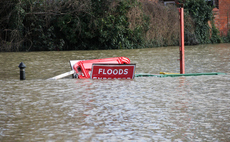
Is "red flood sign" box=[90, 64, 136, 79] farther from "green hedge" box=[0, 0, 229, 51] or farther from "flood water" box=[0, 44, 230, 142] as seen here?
"green hedge" box=[0, 0, 229, 51]

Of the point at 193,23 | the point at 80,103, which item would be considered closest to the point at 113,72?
the point at 80,103

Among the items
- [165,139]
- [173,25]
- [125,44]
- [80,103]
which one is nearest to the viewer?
[165,139]

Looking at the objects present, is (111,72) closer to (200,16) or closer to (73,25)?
(73,25)

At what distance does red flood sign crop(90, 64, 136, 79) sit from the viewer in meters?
12.1

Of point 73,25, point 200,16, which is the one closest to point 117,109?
point 73,25

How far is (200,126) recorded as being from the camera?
623 cm

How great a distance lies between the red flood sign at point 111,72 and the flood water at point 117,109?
1.12ft

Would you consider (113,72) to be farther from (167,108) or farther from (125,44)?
(125,44)

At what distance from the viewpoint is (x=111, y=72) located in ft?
40.3

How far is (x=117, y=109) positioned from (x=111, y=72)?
4.72 m

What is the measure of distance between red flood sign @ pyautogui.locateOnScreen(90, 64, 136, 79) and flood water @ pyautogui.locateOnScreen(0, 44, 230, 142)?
1.12 ft

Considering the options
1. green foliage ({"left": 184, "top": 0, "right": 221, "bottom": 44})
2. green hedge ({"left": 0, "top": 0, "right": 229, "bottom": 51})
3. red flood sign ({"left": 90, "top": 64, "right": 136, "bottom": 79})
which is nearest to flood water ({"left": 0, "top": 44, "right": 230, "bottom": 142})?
red flood sign ({"left": 90, "top": 64, "right": 136, "bottom": 79})

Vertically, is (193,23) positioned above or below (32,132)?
above

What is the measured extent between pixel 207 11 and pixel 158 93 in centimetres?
2810
